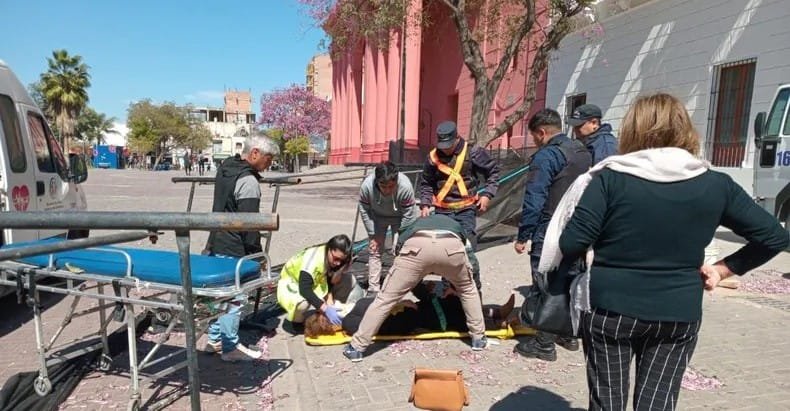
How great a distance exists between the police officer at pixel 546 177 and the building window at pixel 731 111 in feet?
25.3

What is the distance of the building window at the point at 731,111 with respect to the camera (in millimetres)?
9609

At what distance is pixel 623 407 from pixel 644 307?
0.50 m

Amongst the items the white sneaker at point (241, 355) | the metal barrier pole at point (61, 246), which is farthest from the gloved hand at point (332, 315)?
the metal barrier pole at point (61, 246)

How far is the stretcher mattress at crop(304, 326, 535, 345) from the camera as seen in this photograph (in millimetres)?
4281

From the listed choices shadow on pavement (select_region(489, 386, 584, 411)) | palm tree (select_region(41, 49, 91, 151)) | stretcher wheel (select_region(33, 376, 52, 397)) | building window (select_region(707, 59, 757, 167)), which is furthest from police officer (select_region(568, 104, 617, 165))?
palm tree (select_region(41, 49, 91, 151))

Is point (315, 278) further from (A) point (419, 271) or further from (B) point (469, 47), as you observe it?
(B) point (469, 47)

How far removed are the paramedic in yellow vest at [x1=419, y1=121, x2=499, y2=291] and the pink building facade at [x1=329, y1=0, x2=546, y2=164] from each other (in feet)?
38.7

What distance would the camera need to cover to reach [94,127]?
74.4m

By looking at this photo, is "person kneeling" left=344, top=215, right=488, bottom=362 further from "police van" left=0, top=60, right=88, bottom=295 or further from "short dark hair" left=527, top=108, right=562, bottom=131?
"police van" left=0, top=60, right=88, bottom=295

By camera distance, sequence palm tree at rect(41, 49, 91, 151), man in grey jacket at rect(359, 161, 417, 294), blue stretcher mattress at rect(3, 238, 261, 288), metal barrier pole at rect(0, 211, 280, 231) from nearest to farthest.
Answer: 1. metal barrier pole at rect(0, 211, 280, 231)
2. blue stretcher mattress at rect(3, 238, 261, 288)
3. man in grey jacket at rect(359, 161, 417, 294)
4. palm tree at rect(41, 49, 91, 151)

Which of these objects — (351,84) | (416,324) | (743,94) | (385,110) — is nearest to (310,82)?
(351,84)

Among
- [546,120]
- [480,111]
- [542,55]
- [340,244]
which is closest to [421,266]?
[340,244]

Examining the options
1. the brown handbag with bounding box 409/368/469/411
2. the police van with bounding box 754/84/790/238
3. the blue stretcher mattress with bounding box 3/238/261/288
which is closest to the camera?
the blue stretcher mattress with bounding box 3/238/261/288

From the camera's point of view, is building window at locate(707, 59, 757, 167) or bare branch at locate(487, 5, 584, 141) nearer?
building window at locate(707, 59, 757, 167)
